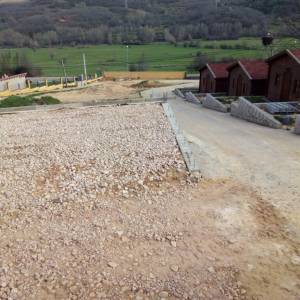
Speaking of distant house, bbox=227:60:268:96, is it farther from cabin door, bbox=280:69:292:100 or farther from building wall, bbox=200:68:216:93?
building wall, bbox=200:68:216:93

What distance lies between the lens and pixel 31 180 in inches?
425

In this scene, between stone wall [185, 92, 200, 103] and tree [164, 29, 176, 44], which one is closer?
stone wall [185, 92, 200, 103]

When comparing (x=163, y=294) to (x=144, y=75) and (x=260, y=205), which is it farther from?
(x=144, y=75)

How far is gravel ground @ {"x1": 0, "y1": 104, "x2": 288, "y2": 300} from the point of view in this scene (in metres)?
6.36

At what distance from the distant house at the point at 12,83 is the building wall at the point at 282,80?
4070 centimetres

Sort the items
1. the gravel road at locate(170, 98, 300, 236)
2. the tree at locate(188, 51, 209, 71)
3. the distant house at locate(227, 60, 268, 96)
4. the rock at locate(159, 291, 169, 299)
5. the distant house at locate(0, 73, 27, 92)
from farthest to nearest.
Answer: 1. the tree at locate(188, 51, 209, 71)
2. the distant house at locate(0, 73, 27, 92)
3. the distant house at locate(227, 60, 268, 96)
4. the gravel road at locate(170, 98, 300, 236)
5. the rock at locate(159, 291, 169, 299)

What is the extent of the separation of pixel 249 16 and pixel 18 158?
11160cm

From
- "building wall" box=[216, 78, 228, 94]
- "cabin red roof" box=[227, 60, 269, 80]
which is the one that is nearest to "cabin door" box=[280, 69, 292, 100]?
"cabin red roof" box=[227, 60, 269, 80]

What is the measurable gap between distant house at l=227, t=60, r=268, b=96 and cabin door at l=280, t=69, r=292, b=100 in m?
4.62

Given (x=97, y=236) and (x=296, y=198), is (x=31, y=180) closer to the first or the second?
(x=97, y=236)

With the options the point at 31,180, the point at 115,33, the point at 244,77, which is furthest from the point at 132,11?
the point at 31,180

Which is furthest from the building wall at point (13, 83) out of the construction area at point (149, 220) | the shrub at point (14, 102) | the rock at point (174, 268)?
the rock at point (174, 268)

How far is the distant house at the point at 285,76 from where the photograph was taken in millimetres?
25391

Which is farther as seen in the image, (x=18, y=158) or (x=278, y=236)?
(x=18, y=158)
